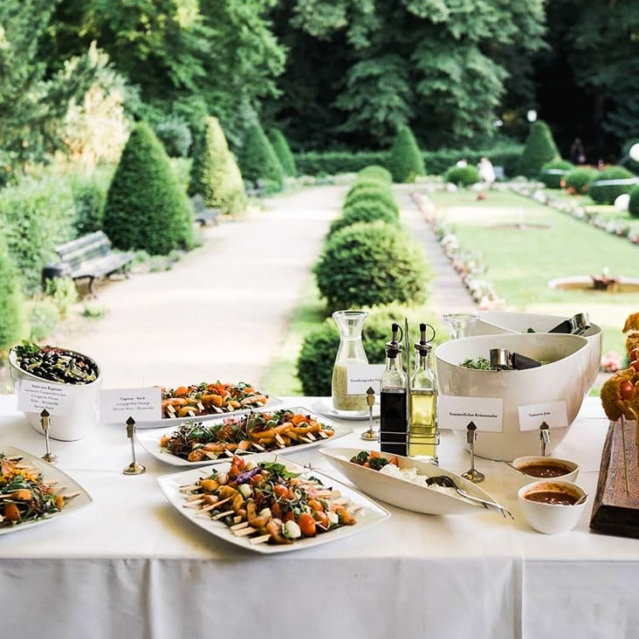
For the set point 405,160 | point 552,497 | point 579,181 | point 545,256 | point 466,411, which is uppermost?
point 466,411

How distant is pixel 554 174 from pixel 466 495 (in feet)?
74.3

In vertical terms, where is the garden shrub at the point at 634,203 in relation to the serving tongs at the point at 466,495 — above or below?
below

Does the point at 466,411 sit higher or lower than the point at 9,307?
higher

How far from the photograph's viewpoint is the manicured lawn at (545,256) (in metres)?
8.49

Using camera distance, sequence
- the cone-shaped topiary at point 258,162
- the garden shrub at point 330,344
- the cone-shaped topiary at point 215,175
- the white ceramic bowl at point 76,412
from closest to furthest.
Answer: the white ceramic bowl at point 76,412 < the garden shrub at point 330,344 < the cone-shaped topiary at point 215,175 < the cone-shaped topiary at point 258,162

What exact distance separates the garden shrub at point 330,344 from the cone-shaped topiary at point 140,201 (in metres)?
7.20

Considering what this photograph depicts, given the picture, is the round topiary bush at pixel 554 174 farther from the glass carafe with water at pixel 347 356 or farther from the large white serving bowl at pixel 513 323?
the glass carafe with water at pixel 347 356

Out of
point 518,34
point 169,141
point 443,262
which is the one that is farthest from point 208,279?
point 518,34

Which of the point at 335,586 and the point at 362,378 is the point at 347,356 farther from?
the point at 335,586

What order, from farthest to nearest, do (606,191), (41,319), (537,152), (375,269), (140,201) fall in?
(537,152) < (606,191) < (140,201) < (41,319) < (375,269)

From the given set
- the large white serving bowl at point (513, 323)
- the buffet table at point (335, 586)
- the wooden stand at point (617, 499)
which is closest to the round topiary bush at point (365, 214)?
the large white serving bowl at point (513, 323)

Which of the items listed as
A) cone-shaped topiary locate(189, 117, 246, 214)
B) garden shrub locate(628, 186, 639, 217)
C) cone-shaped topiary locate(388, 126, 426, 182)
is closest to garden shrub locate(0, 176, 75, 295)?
cone-shaped topiary locate(189, 117, 246, 214)

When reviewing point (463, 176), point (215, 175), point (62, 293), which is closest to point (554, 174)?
point (463, 176)

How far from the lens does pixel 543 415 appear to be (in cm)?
196
